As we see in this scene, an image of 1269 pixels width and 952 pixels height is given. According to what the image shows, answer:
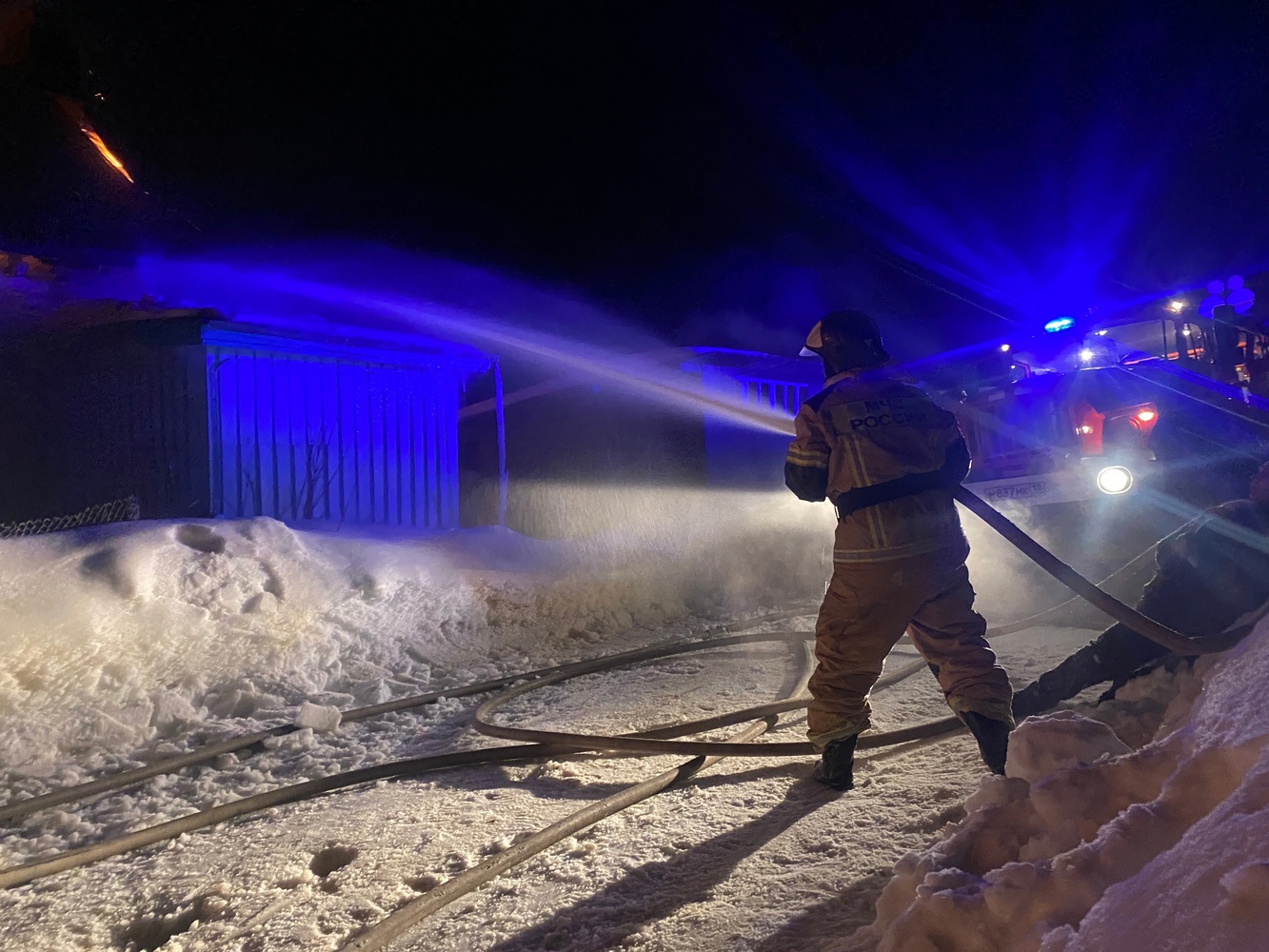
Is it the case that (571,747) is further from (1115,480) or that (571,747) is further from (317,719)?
(1115,480)

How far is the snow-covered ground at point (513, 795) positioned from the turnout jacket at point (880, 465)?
912 mm

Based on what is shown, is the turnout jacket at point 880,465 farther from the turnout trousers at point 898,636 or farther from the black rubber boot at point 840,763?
the black rubber boot at point 840,763

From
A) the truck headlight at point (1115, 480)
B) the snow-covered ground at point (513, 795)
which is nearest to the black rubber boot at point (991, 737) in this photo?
the snow-covered ground at point (513, 795)

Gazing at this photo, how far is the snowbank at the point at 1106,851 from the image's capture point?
1024 millimetres

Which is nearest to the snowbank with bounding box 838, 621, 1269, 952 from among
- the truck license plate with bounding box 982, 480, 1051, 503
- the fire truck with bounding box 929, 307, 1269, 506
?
the fire truck with bounding box 929, 307, 1269, 506

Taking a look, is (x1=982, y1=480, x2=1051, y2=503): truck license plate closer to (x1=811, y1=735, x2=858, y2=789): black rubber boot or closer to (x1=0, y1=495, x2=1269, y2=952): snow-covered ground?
(x1=0, y1=495, x2=1269, y2=952): snow-covered ground

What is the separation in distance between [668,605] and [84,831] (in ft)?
18.1

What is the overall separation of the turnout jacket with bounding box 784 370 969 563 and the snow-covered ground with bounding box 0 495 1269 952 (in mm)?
912

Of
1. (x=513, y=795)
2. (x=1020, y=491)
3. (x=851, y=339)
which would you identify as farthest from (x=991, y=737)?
(x=1020, y=491)

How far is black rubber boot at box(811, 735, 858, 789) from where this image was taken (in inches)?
113

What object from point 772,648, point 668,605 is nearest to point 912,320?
point 668,605

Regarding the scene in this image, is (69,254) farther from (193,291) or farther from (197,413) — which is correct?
(197,413)

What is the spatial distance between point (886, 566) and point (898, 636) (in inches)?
10.6

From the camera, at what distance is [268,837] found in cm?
274
